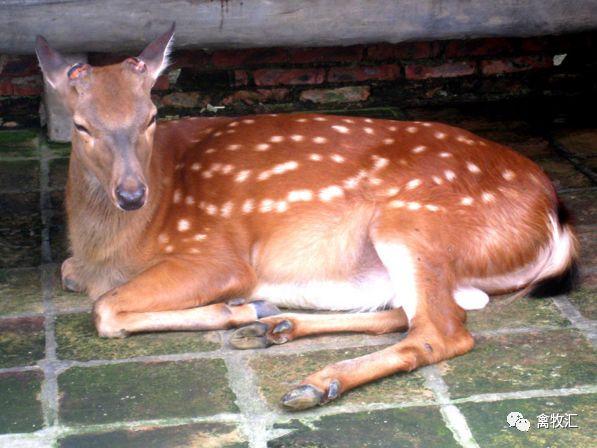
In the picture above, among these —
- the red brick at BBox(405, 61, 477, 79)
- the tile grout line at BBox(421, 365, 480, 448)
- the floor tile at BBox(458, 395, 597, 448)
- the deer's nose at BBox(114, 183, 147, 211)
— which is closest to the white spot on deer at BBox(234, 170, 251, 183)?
the deer's nose at BBox(114, 183, 147, 211)

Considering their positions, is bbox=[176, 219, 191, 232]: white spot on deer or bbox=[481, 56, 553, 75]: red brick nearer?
bbox=[176, 219, 191, 232]: white spot on deer

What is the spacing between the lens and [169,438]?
11.5ft

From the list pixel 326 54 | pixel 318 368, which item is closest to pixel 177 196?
→ pixel 318 368

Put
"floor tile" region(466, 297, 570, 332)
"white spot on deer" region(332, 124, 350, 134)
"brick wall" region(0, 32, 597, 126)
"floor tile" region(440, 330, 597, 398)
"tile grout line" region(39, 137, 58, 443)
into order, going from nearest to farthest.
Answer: "tile grout line" region(39, 137, 58, 443) → "floor tile" region(440, 330, 597, 398) → "floor tile" region(466, 297, 570, 332) → "white spot on deer" region(332, 124, 350, 134) → "brick wall" region(0, 32, 597, 126)

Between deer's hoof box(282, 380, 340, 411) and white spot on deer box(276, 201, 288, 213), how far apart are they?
1.04 m

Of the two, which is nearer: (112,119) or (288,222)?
(112,119)

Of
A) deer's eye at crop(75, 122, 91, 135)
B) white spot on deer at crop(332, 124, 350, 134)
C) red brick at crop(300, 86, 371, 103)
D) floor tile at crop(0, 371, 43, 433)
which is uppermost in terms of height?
deer's eye at crop(75, 122, 91, 135)

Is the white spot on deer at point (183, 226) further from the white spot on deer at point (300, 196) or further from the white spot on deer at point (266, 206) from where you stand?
the white spot on deer at point (300, 196)

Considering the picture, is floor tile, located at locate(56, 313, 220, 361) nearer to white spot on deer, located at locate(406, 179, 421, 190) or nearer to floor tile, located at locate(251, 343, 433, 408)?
floor tile, located at locate(251, 343, 433, 408)

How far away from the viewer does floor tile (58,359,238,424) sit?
3.66 meters

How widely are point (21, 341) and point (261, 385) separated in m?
1.02

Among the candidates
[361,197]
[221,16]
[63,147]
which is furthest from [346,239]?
[63,147]

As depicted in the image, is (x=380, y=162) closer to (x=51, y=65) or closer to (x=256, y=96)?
(x=51, y=65)

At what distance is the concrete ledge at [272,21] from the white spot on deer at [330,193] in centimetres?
108
